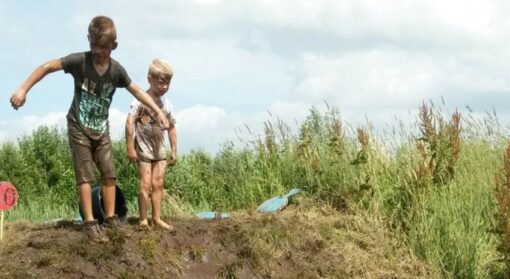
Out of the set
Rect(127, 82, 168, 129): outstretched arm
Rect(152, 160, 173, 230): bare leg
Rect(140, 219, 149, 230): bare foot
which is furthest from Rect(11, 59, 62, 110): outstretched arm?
Rect(140, 219, 149, 230): bare foot

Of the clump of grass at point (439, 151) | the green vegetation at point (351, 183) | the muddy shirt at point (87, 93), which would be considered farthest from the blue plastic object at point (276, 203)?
the muddy shirt at point (87, 93)

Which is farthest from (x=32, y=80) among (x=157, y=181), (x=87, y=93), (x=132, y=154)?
(x=157, y=181)

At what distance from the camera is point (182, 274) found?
647 cm

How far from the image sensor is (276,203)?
9.03 meters

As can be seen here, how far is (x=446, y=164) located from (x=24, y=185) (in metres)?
6.96

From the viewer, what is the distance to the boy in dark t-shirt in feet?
20.7

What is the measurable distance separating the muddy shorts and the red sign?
967 mm

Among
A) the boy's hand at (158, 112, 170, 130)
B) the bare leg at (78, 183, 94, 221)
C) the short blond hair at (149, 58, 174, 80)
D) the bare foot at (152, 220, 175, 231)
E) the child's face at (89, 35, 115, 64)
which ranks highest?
the child's face at (89, 35, 115, 64)

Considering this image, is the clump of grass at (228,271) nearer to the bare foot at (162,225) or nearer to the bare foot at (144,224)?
the bare foot at (162,225)

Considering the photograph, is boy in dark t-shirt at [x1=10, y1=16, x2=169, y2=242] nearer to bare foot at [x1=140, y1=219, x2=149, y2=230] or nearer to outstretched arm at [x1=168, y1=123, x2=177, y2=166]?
bare foot at [x1=140, y1=219, x2=149, y2=230]

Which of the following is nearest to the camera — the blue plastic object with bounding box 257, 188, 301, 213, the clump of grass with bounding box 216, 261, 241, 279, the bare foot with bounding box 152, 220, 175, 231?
the clump of grass with bounding box 216, 261, 241, 279

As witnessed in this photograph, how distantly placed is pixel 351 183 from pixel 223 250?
2270 millimetres

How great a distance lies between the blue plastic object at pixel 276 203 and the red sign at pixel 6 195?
122 inches

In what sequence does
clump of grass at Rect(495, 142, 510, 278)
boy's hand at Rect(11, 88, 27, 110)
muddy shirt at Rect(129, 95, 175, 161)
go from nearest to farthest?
1. boy's hand at Rect(11, 88, 27, 110)
2. clump of grass at Rect(495, 142, 510, 278)
3. muddy shirt at Rect(129, 95, 175, 161)
